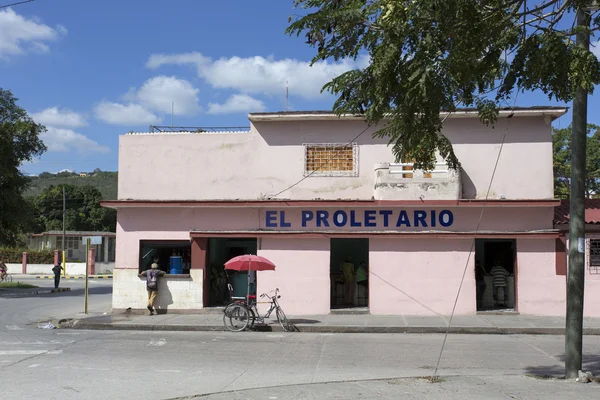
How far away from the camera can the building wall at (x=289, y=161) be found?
18.2 metres

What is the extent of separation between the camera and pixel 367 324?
16.4m

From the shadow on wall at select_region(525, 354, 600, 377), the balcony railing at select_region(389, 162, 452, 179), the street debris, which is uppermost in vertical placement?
the balcony railing at select_region(389, 162, 452, 179)

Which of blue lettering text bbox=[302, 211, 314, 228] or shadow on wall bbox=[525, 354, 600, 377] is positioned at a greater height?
blue lettering text bbox=[302, 211, 314, 228]

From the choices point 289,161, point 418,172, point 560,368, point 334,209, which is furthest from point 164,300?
point 560,368

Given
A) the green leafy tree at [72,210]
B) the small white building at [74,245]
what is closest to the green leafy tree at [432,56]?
the small white building at [74,245]

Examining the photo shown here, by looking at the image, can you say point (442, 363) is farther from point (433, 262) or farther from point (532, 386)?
point (433, 262)

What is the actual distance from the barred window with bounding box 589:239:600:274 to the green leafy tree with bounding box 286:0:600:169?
10981mm

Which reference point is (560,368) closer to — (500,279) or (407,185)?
(407,185)

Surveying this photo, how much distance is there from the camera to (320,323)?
657 inches

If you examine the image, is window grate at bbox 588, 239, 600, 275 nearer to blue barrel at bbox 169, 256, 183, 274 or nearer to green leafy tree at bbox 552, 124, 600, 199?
blue barrel at bbox 169, 256, 183, 274

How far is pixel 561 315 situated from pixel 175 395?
13.2m

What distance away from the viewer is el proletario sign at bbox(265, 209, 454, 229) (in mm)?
18297

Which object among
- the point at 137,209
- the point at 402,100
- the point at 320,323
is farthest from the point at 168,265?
the point at 402,100

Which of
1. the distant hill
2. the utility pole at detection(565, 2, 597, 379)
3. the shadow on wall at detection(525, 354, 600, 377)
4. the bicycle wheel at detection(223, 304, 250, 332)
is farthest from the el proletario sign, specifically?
the distant hill
